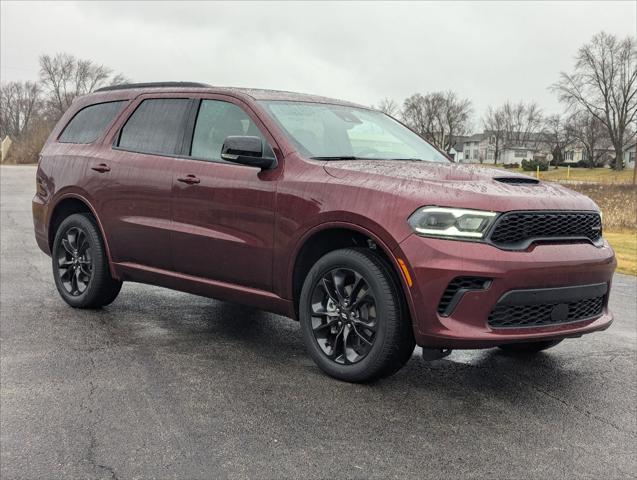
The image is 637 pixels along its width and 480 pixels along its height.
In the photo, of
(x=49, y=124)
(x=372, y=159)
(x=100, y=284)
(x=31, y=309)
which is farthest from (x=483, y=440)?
(x=49, y=124)

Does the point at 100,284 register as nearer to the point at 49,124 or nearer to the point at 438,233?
the point at 438,233

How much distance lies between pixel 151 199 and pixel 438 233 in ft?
8.20

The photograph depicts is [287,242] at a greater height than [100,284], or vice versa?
[287,242]

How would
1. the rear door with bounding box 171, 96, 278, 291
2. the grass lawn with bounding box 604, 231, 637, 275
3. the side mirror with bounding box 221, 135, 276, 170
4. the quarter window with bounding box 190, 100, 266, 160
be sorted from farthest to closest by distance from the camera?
the grass lawn with bounding box 604, 231, 637, 275, the quarter window with bounding box 190, 100, 266, 160, the rear door with bounding box 171, 96, 278, 291, the side mirror with bounding box 221, 135, 276, 170

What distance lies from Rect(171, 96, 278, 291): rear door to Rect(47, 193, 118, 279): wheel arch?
991 millimetres

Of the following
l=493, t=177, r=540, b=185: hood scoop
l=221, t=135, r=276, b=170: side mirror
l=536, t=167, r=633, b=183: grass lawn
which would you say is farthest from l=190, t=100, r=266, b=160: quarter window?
l=536, t=167, r=633, b=183: grass lawn

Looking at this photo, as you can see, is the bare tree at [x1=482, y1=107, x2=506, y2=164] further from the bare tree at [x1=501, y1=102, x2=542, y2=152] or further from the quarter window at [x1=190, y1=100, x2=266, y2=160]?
the quarter window at [x1=190, y1=100, x2=266, y2=160]

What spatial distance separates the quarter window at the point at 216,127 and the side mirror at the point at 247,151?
0.31 m

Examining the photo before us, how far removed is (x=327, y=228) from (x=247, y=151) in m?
0.78

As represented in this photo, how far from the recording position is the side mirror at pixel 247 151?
4.51 meters

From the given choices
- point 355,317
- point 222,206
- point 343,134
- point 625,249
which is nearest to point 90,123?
point 222,206

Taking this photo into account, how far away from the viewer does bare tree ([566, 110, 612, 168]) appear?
86.5 m

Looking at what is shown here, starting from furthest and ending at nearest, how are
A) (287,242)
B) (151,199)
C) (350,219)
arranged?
(151,199)
(287,242)
(350,219)

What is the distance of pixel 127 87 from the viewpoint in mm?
6207
